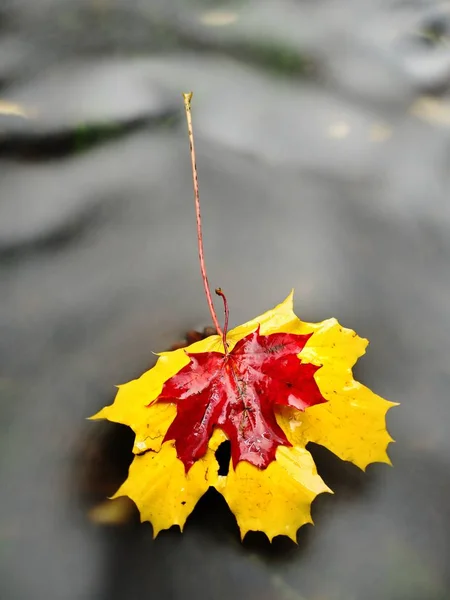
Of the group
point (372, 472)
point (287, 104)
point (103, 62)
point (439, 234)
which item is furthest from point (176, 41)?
point (372, 472)

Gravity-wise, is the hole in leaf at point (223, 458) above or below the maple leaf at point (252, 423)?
below

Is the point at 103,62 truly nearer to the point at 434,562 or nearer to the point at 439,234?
the point at 439,234

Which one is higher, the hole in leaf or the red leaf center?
the red leaf center

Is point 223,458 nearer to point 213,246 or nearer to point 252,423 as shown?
point 252,423
